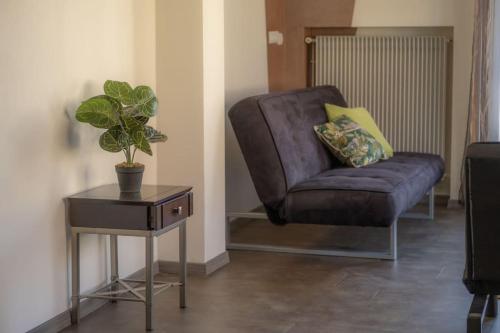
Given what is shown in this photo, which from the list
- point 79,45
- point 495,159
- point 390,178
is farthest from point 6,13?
point 390,178

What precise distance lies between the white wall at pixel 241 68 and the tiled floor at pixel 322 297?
61cm

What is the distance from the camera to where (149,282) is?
3596 mm

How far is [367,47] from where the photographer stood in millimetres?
6520

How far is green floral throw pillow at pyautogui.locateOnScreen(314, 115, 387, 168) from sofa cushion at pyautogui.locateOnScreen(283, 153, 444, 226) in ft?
1.16

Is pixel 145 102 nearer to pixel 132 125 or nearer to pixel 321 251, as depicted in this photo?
pixel 132 125

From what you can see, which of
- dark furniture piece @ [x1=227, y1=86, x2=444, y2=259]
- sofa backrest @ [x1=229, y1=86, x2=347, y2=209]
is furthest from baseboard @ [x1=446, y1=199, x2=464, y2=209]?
sofa backrest @ [x1=229, y1=86, x2=347, y2=209]

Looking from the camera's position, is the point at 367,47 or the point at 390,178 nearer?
the point at 390,178

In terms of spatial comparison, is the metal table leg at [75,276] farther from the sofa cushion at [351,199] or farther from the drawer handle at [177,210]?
the sofa cushion at [351,199]

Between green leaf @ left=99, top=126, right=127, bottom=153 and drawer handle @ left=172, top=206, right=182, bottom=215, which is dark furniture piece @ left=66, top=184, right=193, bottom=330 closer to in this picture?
drawer handle @ left=172, top=206, right=182, bottom=215

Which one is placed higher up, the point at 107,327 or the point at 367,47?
the point at 367,47

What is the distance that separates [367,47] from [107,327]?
140 inches

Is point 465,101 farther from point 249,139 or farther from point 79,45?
point 79,45

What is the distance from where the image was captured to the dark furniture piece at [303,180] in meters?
4.64

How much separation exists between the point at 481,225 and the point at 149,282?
52.7 inches
